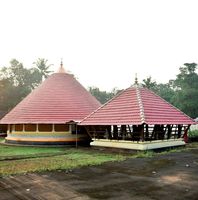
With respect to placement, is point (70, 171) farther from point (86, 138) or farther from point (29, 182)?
point (86, 138)

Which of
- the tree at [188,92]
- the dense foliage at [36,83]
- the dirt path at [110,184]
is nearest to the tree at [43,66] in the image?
the dense foliage at [36,83]

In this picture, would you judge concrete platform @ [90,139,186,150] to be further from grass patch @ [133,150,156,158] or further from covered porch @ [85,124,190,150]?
grass patch @ [133,150,156,158]

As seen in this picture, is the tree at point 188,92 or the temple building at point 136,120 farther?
the tree at point 188,92

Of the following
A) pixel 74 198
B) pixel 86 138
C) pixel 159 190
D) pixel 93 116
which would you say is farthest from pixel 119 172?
pixel 86 138

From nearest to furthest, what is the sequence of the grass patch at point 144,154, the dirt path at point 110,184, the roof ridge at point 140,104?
the dirt path at point 110,184
the grass patch at point 144,154
the roof ridge at point 140,104

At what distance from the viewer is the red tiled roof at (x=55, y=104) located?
21922 mm

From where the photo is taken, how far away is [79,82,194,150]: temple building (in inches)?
672

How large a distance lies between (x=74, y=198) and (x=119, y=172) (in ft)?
12.7

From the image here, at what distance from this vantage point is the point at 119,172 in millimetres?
10766

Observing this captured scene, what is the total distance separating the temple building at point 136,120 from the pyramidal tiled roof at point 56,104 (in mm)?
2534

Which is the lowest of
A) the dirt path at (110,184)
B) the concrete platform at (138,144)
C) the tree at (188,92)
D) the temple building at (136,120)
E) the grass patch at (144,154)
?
the dirt path at (110,184)

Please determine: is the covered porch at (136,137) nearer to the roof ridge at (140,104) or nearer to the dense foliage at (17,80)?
the roof ridge at (140,104)

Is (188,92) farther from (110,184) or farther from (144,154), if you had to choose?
(110,184)

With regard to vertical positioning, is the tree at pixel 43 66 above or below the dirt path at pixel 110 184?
above
